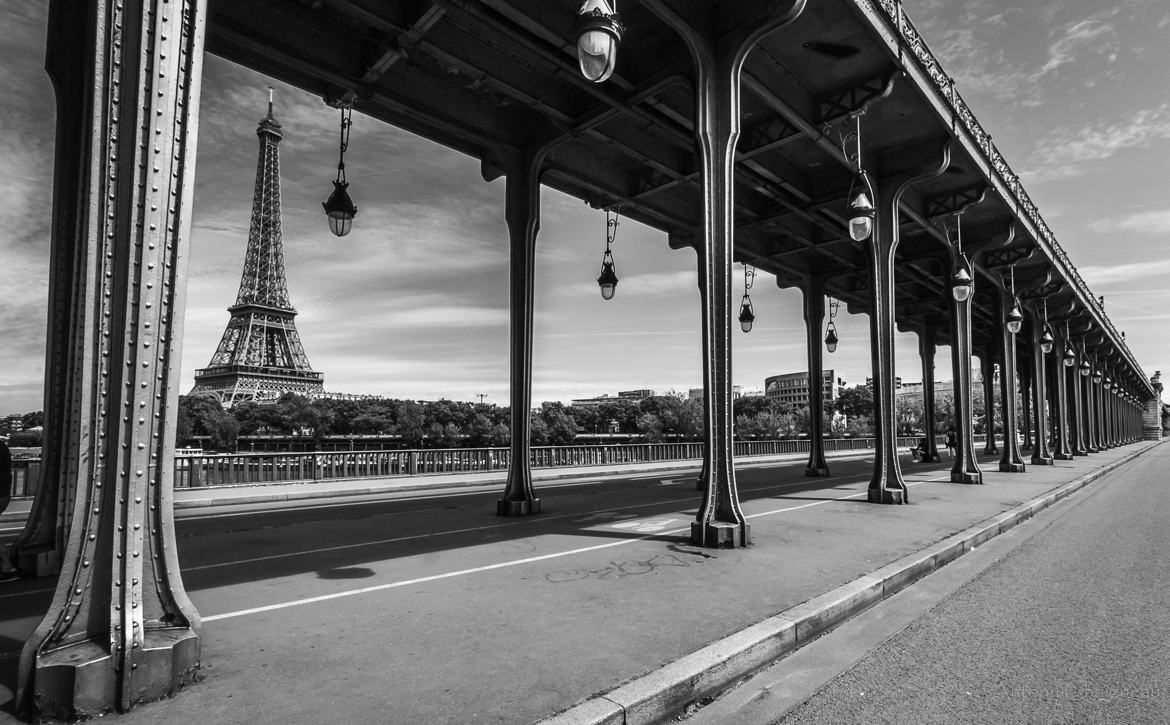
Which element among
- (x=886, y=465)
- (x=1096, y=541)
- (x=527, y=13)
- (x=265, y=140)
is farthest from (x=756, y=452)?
(x=265, y=140)

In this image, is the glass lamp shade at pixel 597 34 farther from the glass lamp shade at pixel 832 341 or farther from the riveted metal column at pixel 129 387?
the glass lamp shade at pixel 832 341

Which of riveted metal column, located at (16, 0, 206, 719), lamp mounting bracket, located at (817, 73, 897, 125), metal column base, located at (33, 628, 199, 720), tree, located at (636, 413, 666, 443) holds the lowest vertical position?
tree, located at (636, 413, 666, 443)

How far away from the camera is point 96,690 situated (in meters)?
3.42

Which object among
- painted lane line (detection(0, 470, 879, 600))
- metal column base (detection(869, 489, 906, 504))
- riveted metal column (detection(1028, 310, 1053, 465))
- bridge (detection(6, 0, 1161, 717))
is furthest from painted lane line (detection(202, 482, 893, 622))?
riveted metal column (detection(1028, 310, 1053, 465))

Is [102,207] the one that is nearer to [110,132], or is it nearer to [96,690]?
[110,132]

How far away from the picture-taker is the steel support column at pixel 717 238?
8.62 meters

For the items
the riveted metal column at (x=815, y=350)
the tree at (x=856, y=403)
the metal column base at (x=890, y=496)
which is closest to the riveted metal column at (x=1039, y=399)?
the riveted metal column at (x=815, y=350)

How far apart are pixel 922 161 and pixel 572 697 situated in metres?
14.9

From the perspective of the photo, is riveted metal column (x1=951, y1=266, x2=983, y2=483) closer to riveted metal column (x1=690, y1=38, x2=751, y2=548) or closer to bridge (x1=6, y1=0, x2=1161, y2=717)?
bridge (x1=6, y1=0, x2=1161, y2=717)

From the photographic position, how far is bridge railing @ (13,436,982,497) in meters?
17.2

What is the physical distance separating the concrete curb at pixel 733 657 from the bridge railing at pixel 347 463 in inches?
511

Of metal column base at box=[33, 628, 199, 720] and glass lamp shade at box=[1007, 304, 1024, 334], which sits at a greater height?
glass lamp shade at box=[1007, 304, 1024, 334]

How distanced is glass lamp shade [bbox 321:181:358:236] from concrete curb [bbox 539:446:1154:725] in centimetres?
840

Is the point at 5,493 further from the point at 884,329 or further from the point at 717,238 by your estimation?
the point at 884,329
